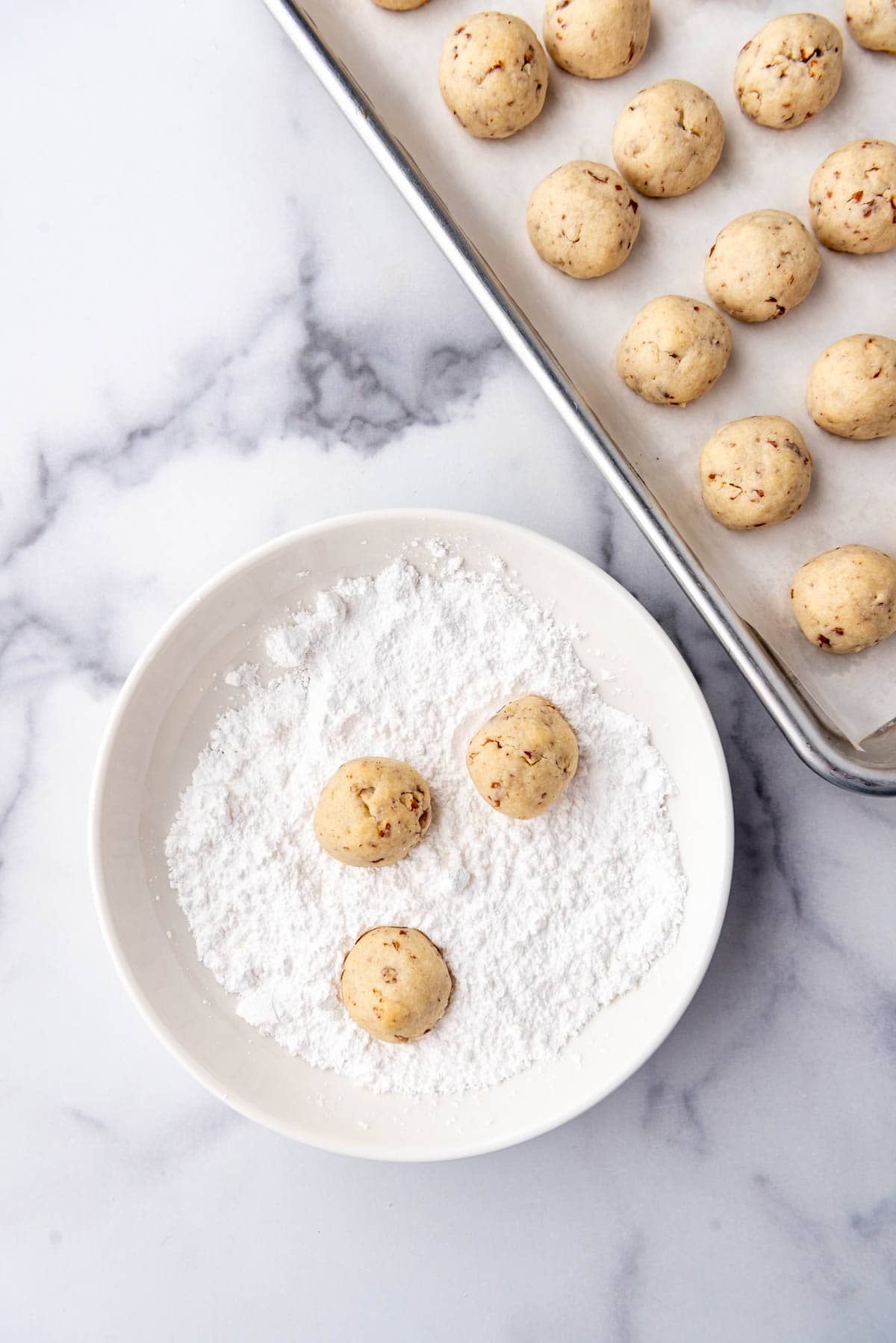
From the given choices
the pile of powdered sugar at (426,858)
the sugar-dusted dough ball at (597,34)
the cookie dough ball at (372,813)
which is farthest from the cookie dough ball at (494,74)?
the cookie dough ball at (372,813)

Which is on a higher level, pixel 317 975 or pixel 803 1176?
pixel 317 975

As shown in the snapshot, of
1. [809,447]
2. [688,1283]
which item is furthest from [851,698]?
[688,1283]

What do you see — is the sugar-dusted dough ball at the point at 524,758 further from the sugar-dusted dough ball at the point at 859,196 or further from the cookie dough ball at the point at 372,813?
the sugar-dusted dough ball at the point at 859,196

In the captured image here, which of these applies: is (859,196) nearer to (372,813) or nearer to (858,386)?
(858,386)

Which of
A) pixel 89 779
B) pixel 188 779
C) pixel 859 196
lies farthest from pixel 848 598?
pixel 89 779

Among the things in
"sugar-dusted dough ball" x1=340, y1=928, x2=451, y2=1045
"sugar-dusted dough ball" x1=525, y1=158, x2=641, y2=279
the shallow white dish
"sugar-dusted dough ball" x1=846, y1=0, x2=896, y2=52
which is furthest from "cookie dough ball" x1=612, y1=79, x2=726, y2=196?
"sugar-dusted dough ball" x1=340, y1=928, x2=451, y2=1045

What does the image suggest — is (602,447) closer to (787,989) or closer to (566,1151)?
(787,989)
